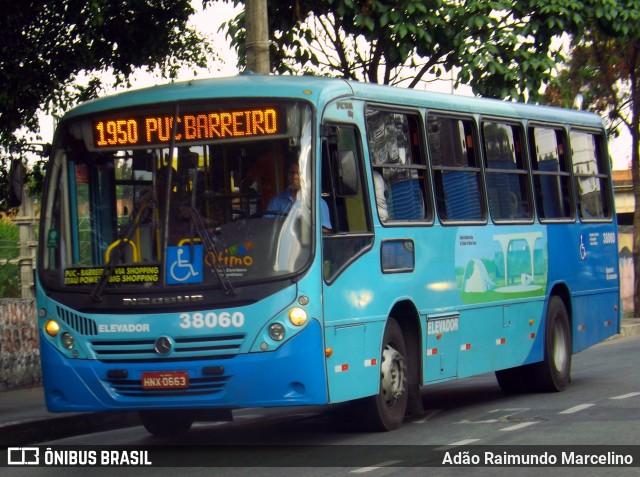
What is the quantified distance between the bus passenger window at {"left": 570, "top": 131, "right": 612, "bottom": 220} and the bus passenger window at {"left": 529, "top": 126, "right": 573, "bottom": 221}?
0.33 meters

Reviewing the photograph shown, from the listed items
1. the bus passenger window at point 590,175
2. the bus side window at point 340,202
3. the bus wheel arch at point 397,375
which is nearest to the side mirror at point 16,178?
the bus side window at point 340,202

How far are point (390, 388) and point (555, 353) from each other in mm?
4260

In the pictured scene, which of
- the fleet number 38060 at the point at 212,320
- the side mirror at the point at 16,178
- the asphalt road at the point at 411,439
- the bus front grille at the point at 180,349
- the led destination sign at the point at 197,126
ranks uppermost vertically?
the led destination sign at the point at 197,126

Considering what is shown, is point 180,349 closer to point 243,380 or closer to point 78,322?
point 243,380

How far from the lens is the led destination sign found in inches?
402

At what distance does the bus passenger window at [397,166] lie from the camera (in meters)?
11.3

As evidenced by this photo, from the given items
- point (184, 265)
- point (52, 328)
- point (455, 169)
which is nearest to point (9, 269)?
point (455, 169)

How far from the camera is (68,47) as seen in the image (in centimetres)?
1569

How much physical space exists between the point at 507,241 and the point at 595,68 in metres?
15.3

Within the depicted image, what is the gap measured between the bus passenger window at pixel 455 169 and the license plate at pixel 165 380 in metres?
3.44

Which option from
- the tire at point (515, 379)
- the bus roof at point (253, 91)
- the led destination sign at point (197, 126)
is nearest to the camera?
the led destination sign at point (197, 126)

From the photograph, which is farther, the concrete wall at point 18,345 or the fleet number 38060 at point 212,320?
the concrete wall at point 18,345

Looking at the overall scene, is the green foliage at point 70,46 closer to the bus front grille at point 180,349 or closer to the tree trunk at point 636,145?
the bus front grille at point 180,349

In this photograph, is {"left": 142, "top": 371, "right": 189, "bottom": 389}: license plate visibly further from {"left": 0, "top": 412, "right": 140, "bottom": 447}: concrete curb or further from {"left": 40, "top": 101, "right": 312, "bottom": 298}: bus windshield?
{"left": 0, "top": 412, "right": 140, "bottom": 447}: concrete curb
